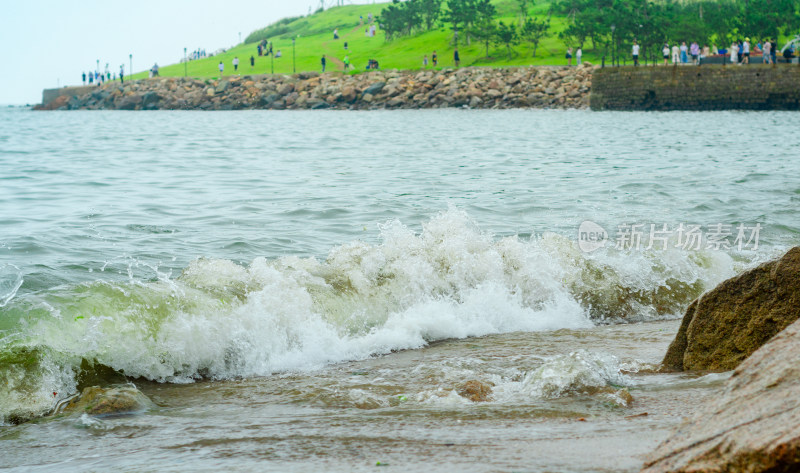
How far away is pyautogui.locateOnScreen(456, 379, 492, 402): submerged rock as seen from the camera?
4398 millimetres

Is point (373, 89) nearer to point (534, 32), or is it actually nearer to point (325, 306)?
point (534, 32)

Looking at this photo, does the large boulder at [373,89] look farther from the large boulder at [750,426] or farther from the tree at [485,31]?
the large boulder at [750,426]

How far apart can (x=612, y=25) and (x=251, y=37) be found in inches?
3280

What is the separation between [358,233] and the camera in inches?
404

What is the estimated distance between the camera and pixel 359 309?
273 inches

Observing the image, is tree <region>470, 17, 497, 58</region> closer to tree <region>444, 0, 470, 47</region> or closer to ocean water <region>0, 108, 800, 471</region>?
tree <region>444, 0, 470, 47</region>

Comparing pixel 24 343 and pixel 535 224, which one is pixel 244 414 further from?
pixel 535 224

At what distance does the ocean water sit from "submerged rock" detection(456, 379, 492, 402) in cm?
9

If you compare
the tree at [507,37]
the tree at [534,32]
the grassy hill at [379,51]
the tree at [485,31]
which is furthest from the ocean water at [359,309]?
the tree at [485,31]

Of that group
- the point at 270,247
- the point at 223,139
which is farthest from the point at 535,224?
the point at 223,139

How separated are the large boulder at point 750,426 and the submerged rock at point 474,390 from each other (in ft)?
6.10

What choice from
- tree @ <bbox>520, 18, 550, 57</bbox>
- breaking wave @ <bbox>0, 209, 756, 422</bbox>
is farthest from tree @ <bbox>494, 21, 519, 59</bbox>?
breaking wave @ <bbox>0, 209, 756, 422</bbox>

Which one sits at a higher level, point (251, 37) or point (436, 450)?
point (251, 37)

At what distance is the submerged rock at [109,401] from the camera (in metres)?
4.38
